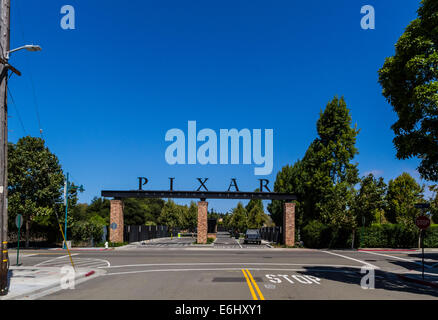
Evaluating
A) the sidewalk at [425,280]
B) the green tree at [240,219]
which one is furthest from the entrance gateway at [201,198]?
the green tree at [240,219]

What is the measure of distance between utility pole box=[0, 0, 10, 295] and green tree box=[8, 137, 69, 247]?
76.5 ft

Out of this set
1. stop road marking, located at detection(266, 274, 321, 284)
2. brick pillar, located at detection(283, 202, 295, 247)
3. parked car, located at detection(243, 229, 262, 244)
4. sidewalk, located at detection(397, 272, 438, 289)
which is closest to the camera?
stop road marking, located at detection(266, 274, 321, 284)

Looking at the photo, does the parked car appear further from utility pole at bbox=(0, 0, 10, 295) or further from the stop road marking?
utility pole at bbox=(0, 0, 10, 295)

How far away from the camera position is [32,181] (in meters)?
36.9

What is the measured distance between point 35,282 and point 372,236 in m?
34.3

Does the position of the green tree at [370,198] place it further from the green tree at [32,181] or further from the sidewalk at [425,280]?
the green tree at [32,181]

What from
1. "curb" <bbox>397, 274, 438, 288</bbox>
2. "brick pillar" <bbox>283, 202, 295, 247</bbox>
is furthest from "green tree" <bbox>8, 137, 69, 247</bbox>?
"curb" <bbox>397, 274, 438, 288</bbox>

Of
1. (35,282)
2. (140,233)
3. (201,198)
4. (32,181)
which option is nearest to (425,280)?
(35,282)

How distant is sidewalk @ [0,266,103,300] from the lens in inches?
487

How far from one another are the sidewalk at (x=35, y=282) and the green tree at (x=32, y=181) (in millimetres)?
19003

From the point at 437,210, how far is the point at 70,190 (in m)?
40.0

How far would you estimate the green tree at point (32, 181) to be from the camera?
3612 centimetres
